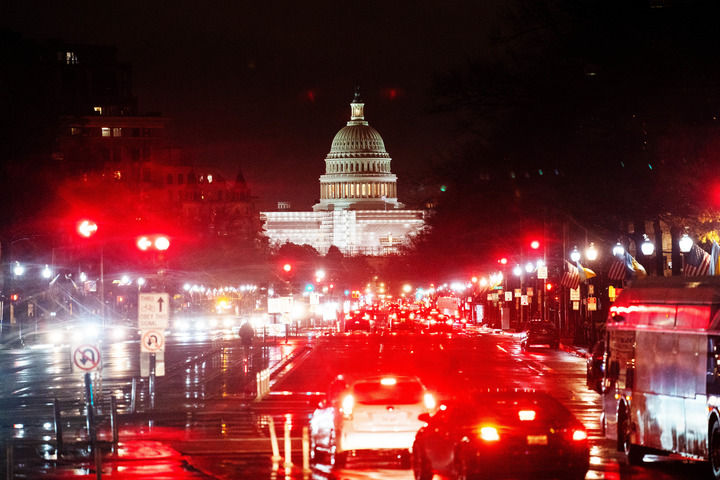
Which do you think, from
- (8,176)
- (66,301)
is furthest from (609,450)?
(66,301)

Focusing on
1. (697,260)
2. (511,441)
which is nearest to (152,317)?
(511,441)

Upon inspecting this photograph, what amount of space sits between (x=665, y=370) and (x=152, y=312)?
1293cm

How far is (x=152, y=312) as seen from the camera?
1184 inches

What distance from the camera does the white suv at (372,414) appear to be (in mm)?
21234

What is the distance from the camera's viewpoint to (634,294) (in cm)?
2298

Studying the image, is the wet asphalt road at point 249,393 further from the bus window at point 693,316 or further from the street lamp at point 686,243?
the street lamp at point 686,243

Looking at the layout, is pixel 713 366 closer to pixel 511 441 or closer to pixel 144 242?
pixel 511 441

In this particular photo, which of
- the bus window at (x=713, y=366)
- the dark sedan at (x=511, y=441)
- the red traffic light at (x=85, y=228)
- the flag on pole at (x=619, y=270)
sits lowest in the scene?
the dark sedan at (x=511, y=441)

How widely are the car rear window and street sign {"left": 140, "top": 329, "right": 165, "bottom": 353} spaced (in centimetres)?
961

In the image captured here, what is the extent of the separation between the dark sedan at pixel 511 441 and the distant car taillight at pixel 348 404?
3468 mm

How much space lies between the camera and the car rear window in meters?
21.4

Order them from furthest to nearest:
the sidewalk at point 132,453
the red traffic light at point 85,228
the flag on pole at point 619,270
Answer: the flag on pole at point 619,270, the red traffic light at point 85,228, the sidewalk at point 132,453

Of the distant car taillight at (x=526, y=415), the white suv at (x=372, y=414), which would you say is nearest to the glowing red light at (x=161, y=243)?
the white suv at (x=372, y=414)

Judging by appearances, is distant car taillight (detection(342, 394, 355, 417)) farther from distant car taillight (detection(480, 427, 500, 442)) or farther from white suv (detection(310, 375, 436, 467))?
distant car taillight (detection(480, 427, 500, 442))
